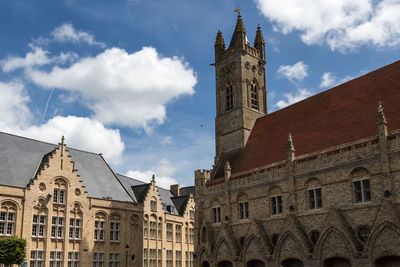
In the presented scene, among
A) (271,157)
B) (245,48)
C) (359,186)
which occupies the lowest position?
(359,186)

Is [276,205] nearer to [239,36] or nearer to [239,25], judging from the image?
[239,36]

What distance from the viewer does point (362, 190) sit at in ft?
93.0

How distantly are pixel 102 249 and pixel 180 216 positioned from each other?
554 inches

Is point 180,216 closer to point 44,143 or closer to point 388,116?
point 44,143

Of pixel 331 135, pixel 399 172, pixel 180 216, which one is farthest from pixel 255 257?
pixel 180 216

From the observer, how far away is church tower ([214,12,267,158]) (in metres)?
45.5

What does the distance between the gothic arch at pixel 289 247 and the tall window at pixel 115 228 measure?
2085 cm

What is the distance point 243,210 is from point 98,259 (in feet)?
57.2

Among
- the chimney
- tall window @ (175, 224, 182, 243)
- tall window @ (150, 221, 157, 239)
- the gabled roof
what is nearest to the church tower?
the gabled roof

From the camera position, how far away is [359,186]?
94.3ft

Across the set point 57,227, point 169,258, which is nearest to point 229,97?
point 169,258

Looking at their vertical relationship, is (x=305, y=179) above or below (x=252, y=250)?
above

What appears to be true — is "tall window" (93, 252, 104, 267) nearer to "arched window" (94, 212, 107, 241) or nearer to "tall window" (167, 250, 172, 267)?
"arched window" (94, 212, 107, 241)

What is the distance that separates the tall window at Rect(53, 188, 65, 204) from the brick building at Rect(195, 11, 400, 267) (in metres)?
13.9
